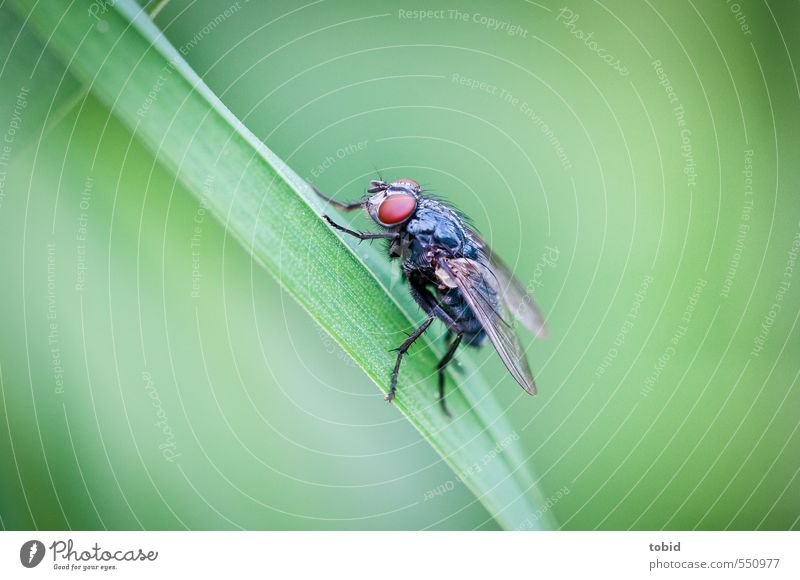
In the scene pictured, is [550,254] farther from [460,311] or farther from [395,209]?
[395,209]

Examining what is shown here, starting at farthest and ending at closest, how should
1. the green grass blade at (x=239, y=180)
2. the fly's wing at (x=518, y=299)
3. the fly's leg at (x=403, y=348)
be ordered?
the fly's wing at (x=518, y=299) → the fly's leg at (x=403, y=348) → the green grass blade at (x=239, y=180)

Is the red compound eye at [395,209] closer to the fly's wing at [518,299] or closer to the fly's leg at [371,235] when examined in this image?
the fly's leg at [371,235]

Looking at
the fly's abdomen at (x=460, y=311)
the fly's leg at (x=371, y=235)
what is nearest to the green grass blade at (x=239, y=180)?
the fly's leg at (x=371, y=235)

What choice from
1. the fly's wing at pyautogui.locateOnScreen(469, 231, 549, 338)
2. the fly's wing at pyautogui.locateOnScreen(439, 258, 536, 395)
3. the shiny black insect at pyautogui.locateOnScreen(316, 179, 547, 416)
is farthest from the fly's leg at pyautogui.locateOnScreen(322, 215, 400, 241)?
the fly's wing at pyautogui.locateOnScreen(469, 231, 549, 338)
